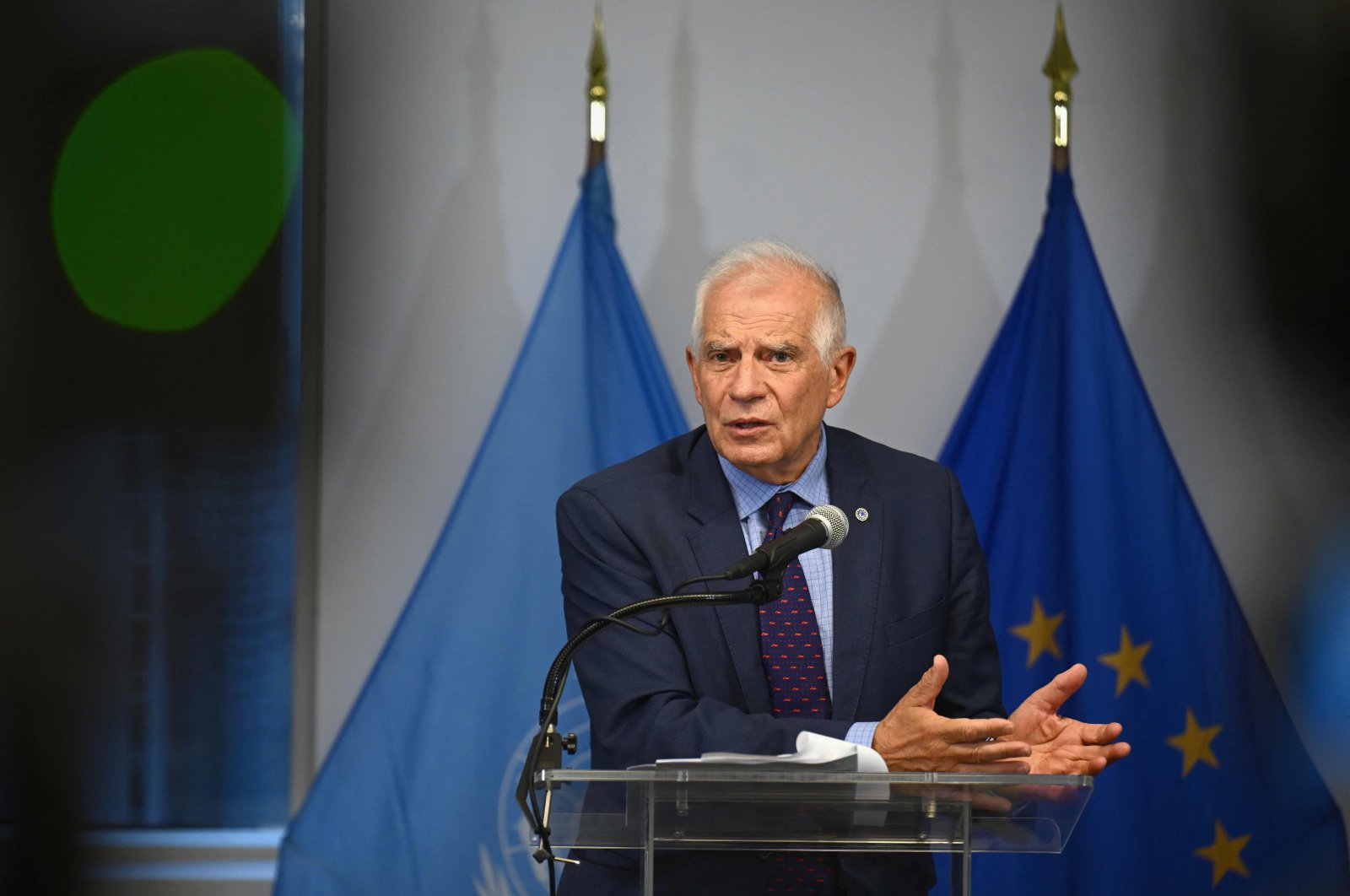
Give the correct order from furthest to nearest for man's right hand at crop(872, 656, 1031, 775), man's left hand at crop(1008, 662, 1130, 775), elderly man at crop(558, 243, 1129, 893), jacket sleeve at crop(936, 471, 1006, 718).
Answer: jacket sleeve at crop(936, 471, 1006, 718)
elderly man at crop(558, 243, 1129, 893)
man's left hand at crop(1008, 662, 1130, 775)
man's right hand at crop(872, 656, 1031, 775)

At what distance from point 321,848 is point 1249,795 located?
2.35 metres

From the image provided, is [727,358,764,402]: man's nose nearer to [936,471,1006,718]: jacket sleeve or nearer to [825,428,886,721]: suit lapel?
[825,428,886,721]: suit lapel

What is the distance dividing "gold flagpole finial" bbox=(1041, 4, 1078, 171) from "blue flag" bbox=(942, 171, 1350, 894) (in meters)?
0.35

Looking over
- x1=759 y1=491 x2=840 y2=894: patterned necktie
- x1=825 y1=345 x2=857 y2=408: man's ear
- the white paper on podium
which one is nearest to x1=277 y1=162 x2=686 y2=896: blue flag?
x1=825 y1=345 x2=857 y2=408: man's ear

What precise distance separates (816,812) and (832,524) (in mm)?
373

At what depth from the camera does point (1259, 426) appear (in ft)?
13.1

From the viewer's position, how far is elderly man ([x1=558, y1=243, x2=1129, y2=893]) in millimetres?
2113

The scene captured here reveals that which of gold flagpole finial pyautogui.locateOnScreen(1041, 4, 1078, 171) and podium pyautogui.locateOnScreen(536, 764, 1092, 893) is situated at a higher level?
gold flagpole finial pyautogui.locateOnScreen(1041, 4, 1078, 171)

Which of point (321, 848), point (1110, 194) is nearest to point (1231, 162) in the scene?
point (1110, 194)

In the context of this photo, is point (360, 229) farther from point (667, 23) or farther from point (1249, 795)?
point (1249, 795)

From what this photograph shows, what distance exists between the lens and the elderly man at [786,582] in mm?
2113

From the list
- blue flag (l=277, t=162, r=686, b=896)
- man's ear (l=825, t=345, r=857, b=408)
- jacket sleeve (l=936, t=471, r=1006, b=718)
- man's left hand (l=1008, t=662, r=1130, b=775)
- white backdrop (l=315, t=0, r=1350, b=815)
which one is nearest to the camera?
man's left hand (l=1008, t=662, r=1130, b=775)

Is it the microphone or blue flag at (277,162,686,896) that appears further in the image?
blue flag at (277,162,686,896)

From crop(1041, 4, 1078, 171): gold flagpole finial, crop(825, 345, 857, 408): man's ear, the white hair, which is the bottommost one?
crop(825, 345, 857, 408): man's ear
